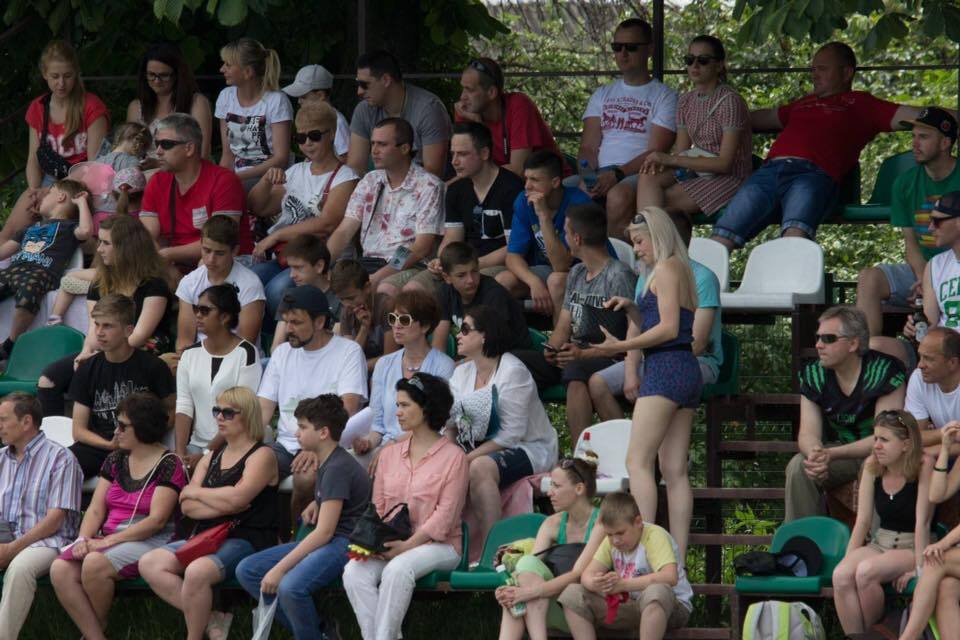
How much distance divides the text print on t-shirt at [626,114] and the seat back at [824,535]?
3.39 meters

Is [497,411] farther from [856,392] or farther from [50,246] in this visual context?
[50,246]

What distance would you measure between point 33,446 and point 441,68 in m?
4.64

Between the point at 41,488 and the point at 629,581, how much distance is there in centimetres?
273

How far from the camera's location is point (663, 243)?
7.59m

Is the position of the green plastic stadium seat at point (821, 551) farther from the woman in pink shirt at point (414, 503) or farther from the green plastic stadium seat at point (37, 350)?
the green plastic stadium seat at point (37, 350)

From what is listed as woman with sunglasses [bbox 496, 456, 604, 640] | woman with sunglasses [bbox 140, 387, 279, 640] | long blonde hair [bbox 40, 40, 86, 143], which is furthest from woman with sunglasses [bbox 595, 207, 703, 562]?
long blonde hair [bbox 40, 40, 86, 143]

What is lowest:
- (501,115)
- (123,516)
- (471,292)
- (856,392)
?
(123,516)

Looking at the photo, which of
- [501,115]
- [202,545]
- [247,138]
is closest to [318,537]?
[202,545]

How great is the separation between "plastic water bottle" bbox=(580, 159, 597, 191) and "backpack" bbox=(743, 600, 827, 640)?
363 centimetres

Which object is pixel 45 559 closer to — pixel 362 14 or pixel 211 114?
pixel 211 114

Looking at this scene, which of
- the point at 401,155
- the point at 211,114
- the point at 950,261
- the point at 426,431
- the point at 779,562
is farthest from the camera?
the point at 211,114

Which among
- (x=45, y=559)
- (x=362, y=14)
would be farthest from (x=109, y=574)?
(x=362, y=14)

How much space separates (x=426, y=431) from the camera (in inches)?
300

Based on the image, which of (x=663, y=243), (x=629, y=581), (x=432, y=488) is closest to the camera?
(x=629, y=581)
